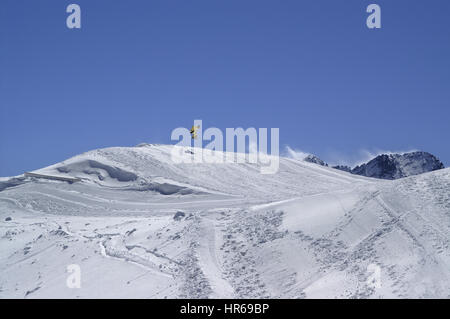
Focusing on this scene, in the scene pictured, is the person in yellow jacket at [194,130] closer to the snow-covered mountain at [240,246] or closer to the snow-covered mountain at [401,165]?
the snow-covered mountain at [240,246]

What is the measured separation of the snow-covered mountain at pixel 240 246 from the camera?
54.0 feet

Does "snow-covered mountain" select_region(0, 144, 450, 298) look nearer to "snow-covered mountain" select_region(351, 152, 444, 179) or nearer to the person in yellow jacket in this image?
the person in yellow jacket

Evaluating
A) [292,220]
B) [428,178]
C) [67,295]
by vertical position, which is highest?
[428,178]

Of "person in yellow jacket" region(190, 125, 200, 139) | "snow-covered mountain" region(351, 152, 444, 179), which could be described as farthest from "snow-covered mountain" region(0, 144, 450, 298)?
"snow-covered mountain" region(351, 152, 444, 179)

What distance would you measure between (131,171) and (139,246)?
18503 mm

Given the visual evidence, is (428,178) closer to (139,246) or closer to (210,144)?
(139,246)

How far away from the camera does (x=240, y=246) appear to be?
69.0ft

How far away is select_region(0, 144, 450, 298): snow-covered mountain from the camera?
16453 mm

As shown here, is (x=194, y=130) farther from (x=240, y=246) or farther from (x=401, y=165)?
(x=401, y=165)

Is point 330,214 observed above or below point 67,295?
above

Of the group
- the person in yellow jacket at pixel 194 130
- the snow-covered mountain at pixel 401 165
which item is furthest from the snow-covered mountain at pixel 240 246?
the snow-covered mountain at pixel 401 165

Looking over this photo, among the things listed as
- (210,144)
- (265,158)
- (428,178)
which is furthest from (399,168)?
(428,178)

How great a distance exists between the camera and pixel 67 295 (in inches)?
708
